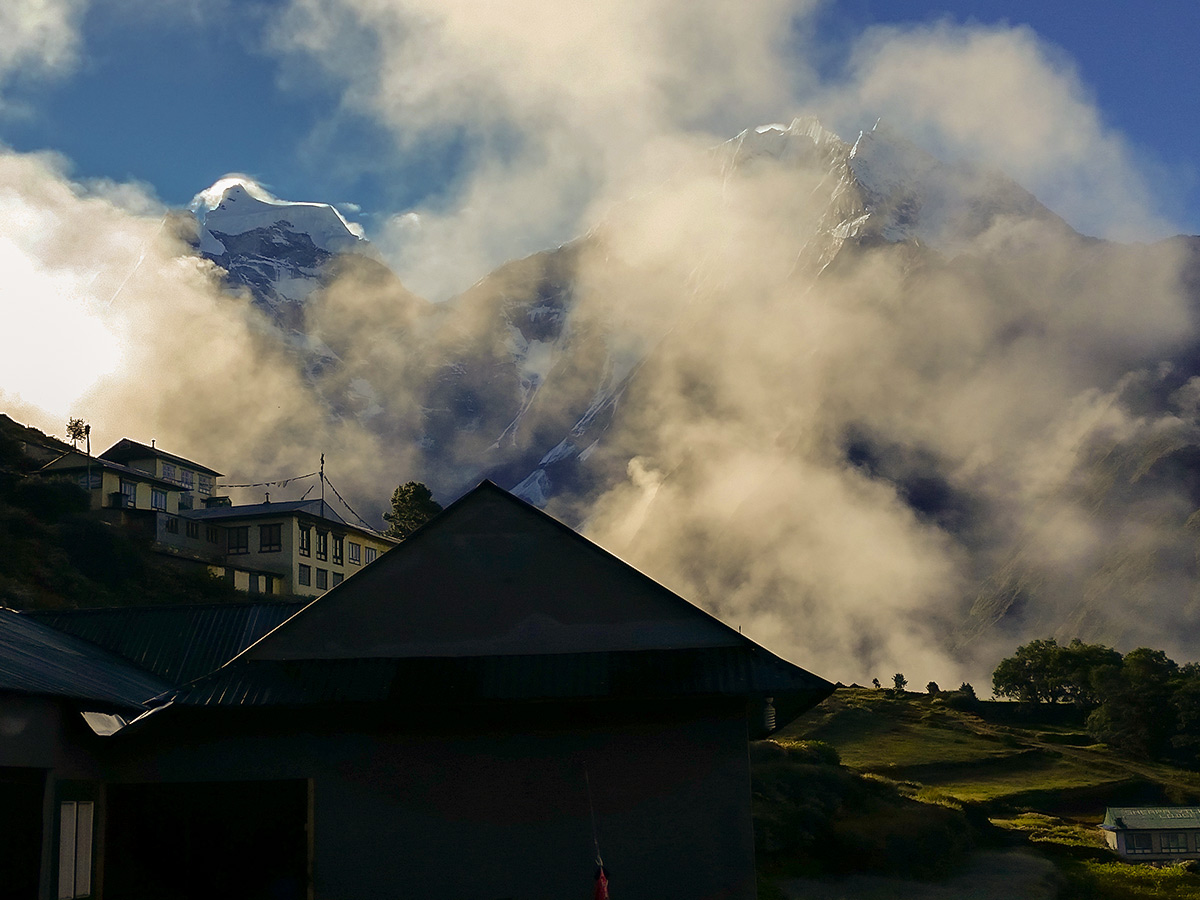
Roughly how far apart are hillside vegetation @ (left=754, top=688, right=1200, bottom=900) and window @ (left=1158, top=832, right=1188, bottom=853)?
3414mm

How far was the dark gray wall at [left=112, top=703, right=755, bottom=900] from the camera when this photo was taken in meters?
16.7

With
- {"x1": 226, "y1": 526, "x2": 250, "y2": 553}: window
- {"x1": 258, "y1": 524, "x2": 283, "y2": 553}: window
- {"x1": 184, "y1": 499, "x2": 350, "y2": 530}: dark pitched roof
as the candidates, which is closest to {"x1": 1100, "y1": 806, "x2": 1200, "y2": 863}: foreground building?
{"x1": 184, "y1": 499, "x2": 350, "y2": 530}: dark pitched roof

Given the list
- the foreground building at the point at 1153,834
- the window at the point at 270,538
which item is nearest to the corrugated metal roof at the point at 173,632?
the foreground building at the point at 1153,834

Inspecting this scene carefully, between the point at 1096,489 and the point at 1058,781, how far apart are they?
Result: 121m

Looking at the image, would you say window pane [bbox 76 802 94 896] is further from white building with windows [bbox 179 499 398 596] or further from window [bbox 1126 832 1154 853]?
white building with windows [bbox 179 499 398 596]

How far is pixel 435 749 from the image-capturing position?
17266 mm

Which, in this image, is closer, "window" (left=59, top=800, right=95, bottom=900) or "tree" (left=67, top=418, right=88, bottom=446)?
"window" (left=59, top=800, right=95, bottom=900)

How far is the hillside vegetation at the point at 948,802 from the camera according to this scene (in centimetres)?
3903

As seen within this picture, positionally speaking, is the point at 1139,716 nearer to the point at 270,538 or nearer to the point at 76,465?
the point at 270,538

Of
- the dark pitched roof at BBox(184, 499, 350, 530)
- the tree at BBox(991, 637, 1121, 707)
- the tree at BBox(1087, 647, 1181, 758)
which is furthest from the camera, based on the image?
the tree at BBox(991, 637, 1121, 707)

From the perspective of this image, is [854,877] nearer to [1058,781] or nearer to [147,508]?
[1058,781]

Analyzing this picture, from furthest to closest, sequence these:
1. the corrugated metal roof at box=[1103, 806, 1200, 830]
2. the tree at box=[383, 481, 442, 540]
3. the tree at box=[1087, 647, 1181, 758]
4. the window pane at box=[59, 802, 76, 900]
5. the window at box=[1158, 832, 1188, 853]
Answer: the tree at box=[383, 481, 442, 540], the tree at box=[1087, 647, 1181, 758], the corrugated metal roof at box=[1103, 806, 1200, 830], the window at box=[1158, 832, 1188, 853], the window pane at box=[59, 802, 76, 900]

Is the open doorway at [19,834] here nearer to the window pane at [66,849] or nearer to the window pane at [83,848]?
the window pane at [66,849]

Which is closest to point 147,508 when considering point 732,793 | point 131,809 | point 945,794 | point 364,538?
point 364,538
